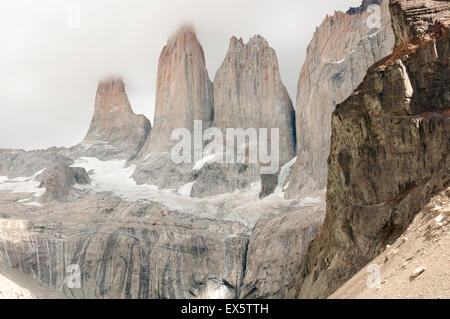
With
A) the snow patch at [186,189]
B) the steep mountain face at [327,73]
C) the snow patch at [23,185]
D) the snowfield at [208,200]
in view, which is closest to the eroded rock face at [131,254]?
the snowfield at [208,200]

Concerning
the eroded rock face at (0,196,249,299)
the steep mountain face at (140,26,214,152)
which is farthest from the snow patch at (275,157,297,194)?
the steep mountain face at (140,26,214,152)

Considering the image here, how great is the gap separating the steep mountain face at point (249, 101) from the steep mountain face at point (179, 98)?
3.49m

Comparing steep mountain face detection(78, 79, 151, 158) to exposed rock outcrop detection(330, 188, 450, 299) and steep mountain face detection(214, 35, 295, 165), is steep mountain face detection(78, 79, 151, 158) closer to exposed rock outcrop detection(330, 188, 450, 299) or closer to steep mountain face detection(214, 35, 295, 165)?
steep mountain face detection(214, 35, 295, 165)

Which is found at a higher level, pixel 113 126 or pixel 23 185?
pixel 113 126

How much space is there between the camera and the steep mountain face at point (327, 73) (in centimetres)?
9112

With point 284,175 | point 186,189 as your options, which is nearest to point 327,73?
point 284,175

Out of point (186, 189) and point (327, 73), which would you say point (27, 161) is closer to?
point (186, 189)

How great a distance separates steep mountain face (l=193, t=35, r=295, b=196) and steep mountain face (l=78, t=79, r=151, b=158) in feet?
90.4

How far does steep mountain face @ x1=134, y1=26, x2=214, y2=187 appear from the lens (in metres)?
119

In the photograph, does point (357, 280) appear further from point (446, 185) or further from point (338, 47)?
point (338, 47)

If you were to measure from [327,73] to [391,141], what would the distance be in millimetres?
56397

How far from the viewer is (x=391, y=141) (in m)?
42.1

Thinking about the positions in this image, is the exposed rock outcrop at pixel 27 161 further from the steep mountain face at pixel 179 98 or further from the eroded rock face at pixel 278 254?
the eroded rock face at pixel 278 254

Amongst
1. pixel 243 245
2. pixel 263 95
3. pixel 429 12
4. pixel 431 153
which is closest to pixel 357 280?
pixel 431 153
